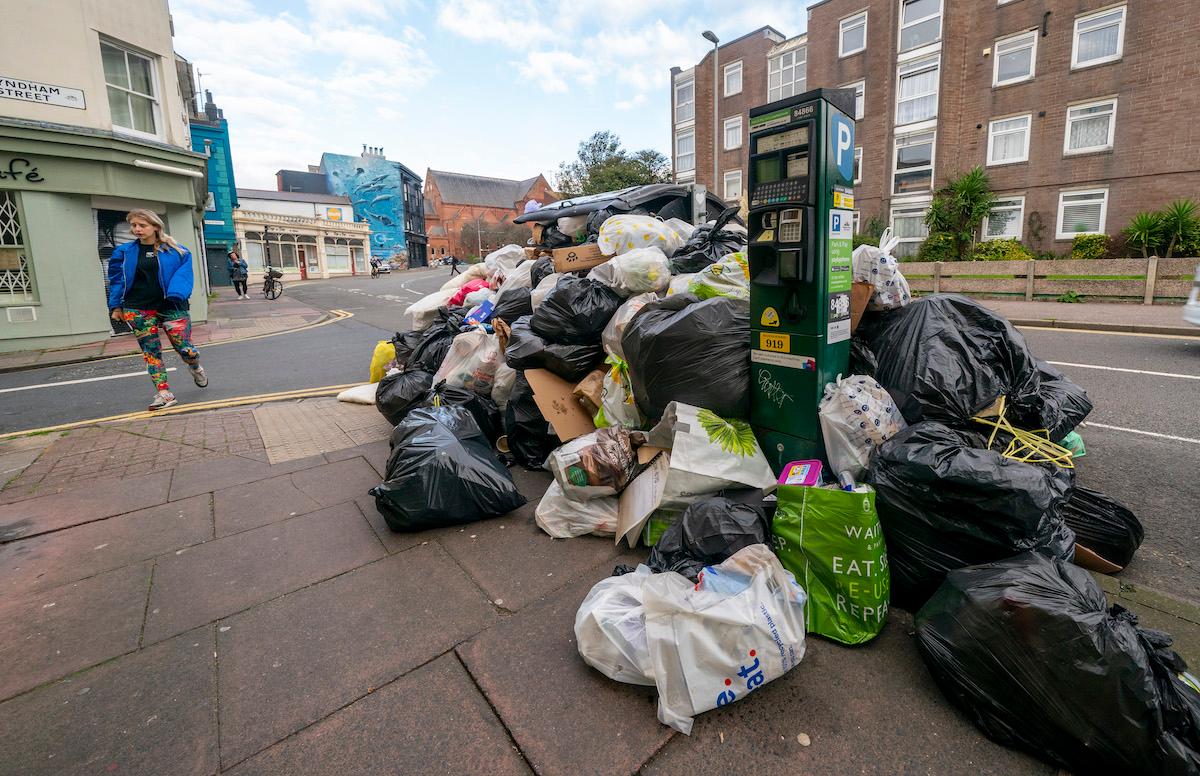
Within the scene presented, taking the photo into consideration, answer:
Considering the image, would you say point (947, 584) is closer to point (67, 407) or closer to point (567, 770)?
point (567, 770)

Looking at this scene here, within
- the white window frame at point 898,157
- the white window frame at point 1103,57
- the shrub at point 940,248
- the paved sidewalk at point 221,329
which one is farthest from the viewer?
the white window frame at point 898,157

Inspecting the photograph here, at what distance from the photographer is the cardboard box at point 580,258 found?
4.46 m

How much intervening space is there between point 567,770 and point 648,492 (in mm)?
1232

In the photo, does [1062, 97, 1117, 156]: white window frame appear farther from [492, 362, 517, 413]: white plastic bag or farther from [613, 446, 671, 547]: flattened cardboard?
[613, 446, 671, 547]: flattened cardboard

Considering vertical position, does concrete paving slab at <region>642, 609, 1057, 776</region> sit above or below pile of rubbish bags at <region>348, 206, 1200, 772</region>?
below

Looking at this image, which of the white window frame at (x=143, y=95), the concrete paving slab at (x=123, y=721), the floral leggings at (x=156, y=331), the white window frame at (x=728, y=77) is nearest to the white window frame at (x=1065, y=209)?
the white window frame at (x=728, y=77)

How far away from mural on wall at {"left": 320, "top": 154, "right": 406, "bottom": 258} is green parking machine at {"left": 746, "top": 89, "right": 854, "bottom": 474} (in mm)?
60490

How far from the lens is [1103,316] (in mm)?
9820

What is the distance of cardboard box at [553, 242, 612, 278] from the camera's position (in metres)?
4.46

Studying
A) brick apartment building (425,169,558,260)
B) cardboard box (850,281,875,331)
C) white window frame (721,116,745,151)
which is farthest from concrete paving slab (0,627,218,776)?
brick apartment building (425,169,558,260)

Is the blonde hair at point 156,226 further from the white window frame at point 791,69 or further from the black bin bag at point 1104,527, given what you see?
the white window frame at point 791,69

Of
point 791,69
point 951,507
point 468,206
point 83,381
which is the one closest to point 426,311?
point 83,381

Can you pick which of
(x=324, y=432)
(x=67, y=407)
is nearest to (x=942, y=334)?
(x=324, y=432)

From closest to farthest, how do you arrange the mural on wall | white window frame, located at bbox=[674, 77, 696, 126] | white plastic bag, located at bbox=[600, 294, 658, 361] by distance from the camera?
1. white plastic bag, located at bbox=[600, 294, 658, 361]
2. white window frame, located at bbox=[674, 77, 696, 126]
3. the mural on wall
